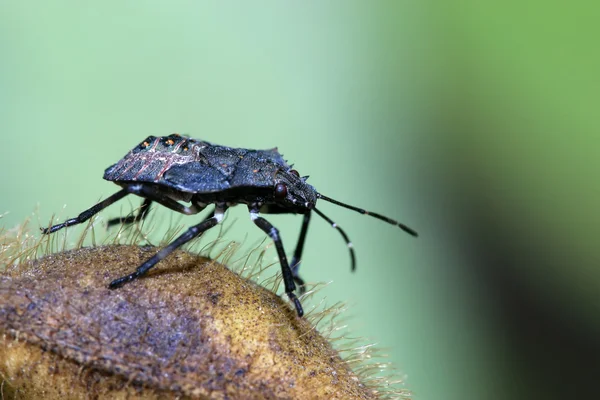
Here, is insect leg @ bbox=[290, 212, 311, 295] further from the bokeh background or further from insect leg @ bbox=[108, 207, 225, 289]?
the bokeh background

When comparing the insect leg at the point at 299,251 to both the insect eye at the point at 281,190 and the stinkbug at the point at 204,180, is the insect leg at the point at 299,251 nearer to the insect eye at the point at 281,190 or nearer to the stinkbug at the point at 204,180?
the stinkbug at the point at 204,180

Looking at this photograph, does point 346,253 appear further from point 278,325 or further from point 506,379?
point 278,325

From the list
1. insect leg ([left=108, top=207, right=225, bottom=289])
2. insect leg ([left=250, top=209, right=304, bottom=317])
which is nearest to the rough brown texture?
insect leg ([left=108, top=207, right=225, bottom=289])

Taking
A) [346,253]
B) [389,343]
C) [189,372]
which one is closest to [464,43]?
[346,253]

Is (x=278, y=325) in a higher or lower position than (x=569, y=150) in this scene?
lower

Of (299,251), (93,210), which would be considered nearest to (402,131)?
(299,251)

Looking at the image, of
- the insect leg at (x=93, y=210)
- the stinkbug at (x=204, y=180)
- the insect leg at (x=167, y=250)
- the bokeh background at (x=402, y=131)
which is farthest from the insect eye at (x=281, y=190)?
the bokeh background at (x=402, y=131)
